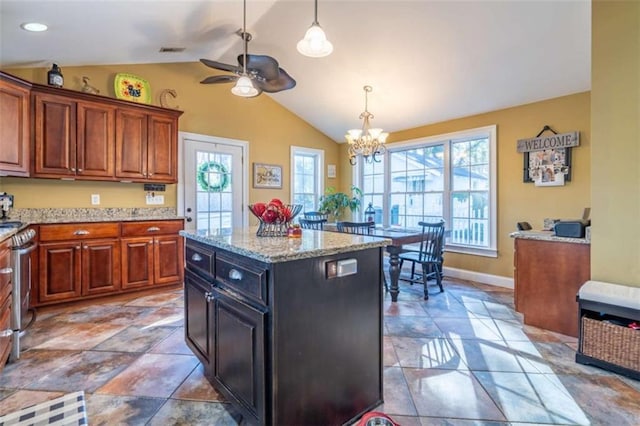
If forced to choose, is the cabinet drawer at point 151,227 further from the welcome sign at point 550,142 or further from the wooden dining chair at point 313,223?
the welcome sign at point 550,142

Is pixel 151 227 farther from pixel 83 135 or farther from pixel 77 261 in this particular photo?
pixel 83 135

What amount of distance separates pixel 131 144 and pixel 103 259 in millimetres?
1363

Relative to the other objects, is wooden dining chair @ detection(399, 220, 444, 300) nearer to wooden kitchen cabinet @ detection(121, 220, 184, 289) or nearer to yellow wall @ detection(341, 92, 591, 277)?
yellow wall @ detection(341, 92, 591, 277)

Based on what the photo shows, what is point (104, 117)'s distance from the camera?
3660 millimetres

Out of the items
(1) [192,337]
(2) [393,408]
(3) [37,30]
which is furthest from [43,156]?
(2) [393,408]

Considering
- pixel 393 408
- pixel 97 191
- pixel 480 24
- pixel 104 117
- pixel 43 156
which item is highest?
pixel 480 24

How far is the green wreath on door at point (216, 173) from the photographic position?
15.6 feet

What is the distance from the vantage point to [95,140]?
362cm

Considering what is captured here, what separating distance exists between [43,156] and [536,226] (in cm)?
558

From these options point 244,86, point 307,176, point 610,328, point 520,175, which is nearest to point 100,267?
point 244,86

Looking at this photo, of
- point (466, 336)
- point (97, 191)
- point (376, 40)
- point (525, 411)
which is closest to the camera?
point (525, 411)

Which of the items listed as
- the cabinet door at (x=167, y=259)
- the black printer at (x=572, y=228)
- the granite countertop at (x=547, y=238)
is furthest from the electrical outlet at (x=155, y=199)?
the black printer at (x=572, y=228)

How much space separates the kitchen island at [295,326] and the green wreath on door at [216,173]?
3.09 m

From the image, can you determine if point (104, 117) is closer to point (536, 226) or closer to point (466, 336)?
point (466, 336)
